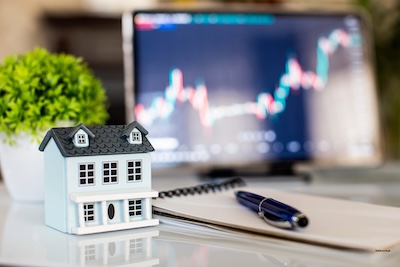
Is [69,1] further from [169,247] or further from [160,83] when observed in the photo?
[169,247]

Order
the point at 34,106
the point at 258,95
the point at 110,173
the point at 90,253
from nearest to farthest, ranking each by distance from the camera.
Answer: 1. the point at 90,253
2. the point at 110,173
3. the point at 34,106
4. the point at 258,95

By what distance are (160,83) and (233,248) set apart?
588mm

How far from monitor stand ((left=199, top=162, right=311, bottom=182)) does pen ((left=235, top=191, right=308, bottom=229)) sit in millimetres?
447

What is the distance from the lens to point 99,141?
24.9 inches

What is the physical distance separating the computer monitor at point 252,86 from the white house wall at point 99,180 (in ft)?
1.37

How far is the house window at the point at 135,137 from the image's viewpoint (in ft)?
2.13

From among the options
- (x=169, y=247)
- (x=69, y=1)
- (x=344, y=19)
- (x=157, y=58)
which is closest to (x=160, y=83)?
(x=157, y=58)

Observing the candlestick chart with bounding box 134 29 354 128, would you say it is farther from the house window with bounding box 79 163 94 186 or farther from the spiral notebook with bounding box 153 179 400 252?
the house window with bounding box 79 163 94 186

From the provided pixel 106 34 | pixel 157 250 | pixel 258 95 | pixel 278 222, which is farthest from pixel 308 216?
pixel 106 34

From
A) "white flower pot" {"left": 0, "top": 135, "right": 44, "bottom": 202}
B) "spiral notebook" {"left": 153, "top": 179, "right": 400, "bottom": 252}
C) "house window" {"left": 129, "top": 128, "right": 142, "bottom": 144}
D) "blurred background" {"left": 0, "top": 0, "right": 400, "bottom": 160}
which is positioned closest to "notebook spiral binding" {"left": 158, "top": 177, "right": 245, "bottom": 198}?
"spiral notebook" {"left": 153, "top": 179, "right": 400, "bottom": 252}

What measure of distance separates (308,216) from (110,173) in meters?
0.23

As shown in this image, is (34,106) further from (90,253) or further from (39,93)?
(90,253)

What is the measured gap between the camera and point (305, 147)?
44.6 inches

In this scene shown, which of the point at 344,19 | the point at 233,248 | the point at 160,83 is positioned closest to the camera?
the point at 233,248
